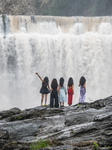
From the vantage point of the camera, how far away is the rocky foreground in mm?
5851

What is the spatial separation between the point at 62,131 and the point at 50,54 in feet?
57.5

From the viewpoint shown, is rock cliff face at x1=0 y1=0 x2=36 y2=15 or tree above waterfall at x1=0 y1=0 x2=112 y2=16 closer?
rock cliff face at x1=0 y1=0 x2=36 y2=15

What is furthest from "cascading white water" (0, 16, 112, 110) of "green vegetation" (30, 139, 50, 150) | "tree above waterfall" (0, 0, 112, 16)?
"tree above waterfall" (0, 0, 112, 16)

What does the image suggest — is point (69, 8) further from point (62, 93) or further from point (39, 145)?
point (39, 145)

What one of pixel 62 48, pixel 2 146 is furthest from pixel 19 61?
pixel 2 146

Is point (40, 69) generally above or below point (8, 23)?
below

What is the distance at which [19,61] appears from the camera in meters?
23.6

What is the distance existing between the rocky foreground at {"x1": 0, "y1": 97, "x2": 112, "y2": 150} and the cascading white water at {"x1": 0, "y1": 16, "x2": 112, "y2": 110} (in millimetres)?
14346

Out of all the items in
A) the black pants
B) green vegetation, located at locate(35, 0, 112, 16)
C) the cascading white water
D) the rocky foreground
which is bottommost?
the rocky foreground

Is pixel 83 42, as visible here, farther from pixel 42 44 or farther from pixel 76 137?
pixel 76 137

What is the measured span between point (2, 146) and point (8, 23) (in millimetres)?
17774

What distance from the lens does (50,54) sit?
24.3m

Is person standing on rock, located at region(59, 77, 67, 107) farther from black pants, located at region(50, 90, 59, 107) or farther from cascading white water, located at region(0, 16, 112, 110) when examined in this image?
cascading white water, located at region(0, 16, 112, 110)

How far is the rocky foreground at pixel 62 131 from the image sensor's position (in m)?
5.85
